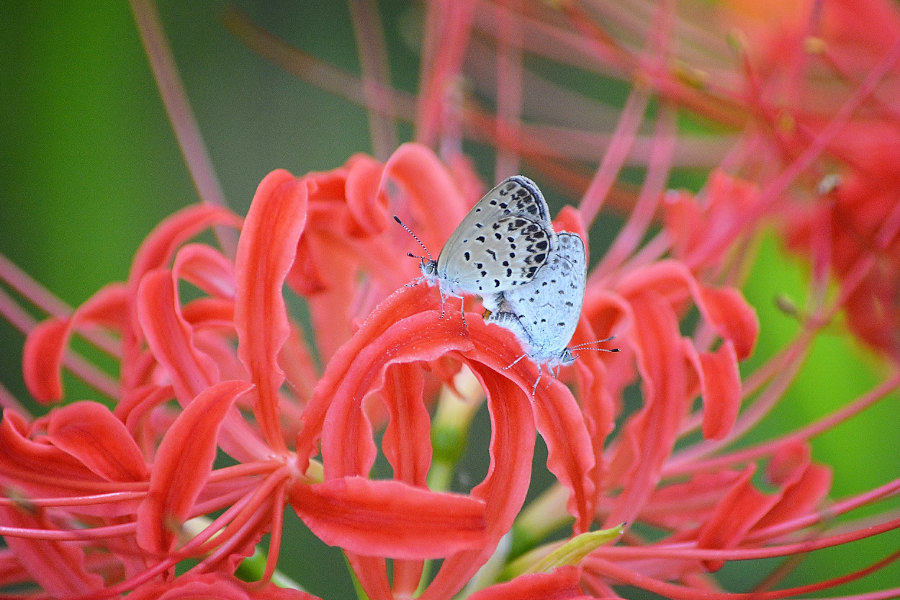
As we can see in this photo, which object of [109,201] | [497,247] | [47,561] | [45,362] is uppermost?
[109,201]

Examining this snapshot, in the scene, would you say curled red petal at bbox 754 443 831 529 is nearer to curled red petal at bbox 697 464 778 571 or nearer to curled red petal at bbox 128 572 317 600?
curled red petal at bbox 697 464 778 571

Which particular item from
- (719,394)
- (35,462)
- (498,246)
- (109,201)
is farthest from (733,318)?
(109,201)

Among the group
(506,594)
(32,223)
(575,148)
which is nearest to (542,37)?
(575,148)

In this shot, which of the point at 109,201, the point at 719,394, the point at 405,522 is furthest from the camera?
the point at 109,201

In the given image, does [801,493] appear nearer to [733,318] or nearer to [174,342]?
[733,318]

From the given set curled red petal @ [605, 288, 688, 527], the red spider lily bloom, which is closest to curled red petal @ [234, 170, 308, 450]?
the red spider lily bloom

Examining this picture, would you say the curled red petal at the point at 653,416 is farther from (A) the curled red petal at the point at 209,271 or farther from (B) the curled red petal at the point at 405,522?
(A) the curled red petal at the point at 209,271
